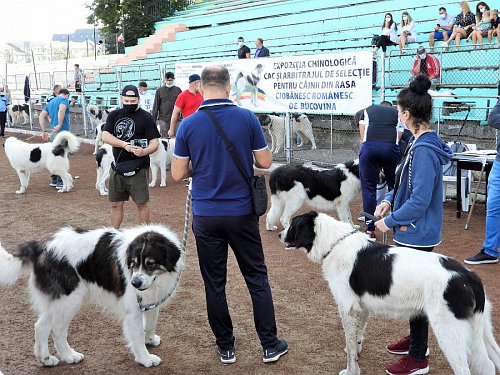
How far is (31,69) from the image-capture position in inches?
1592

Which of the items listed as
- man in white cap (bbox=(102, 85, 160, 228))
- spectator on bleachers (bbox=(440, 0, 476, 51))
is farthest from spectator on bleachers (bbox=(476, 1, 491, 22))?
man in white cap (bbox=(102, 85, 160, 228))

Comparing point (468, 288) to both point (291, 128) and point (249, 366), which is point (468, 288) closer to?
point (249, 366)

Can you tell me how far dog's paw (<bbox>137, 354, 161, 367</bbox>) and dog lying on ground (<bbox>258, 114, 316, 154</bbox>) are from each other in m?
9.23

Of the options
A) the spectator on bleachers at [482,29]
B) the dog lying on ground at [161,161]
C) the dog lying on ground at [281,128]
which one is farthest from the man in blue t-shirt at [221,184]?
A: the spectator on bleachers at [482,29]

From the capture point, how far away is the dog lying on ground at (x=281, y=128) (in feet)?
Result: 42.0

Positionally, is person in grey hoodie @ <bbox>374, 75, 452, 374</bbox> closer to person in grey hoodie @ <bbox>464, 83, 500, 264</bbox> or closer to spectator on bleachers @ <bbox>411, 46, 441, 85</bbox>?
person in grey hoodie @ <bbox>464, 83, 500, 264</bbox>

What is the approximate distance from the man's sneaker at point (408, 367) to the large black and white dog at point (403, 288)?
0.27 meters

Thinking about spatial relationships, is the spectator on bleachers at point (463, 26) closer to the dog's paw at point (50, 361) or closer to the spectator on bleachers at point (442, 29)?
the spectator on bleachers at point (442, 29)

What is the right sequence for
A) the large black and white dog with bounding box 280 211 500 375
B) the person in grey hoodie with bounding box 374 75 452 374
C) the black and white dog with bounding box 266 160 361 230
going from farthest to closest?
1. the black and white dog with bounding box 266 160 361 230
2. the person in grey hoodie with bounding box 374 75 452 374
3. the large black and white dog with bounding box 280 211 500 375

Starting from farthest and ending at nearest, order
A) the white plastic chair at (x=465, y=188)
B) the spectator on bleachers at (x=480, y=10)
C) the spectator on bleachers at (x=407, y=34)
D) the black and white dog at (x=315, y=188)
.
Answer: the spectator on bleachers at (x=407, y=34) → the spectator on bleachers at (x=480, y=10) → the white plastic chair at (x=465, y=188) → the black and white dog at (x=315, y=188)

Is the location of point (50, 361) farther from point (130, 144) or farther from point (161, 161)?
point (161, 161)

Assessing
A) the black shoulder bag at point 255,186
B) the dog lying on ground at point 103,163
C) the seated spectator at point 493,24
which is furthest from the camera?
the seated spectator at point 493,24

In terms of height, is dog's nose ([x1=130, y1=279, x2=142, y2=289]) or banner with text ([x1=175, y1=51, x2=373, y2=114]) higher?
banner with text ([x1=175, y1=51, x2=373, y2=114])

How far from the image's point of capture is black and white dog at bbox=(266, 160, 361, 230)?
24.5 feet
